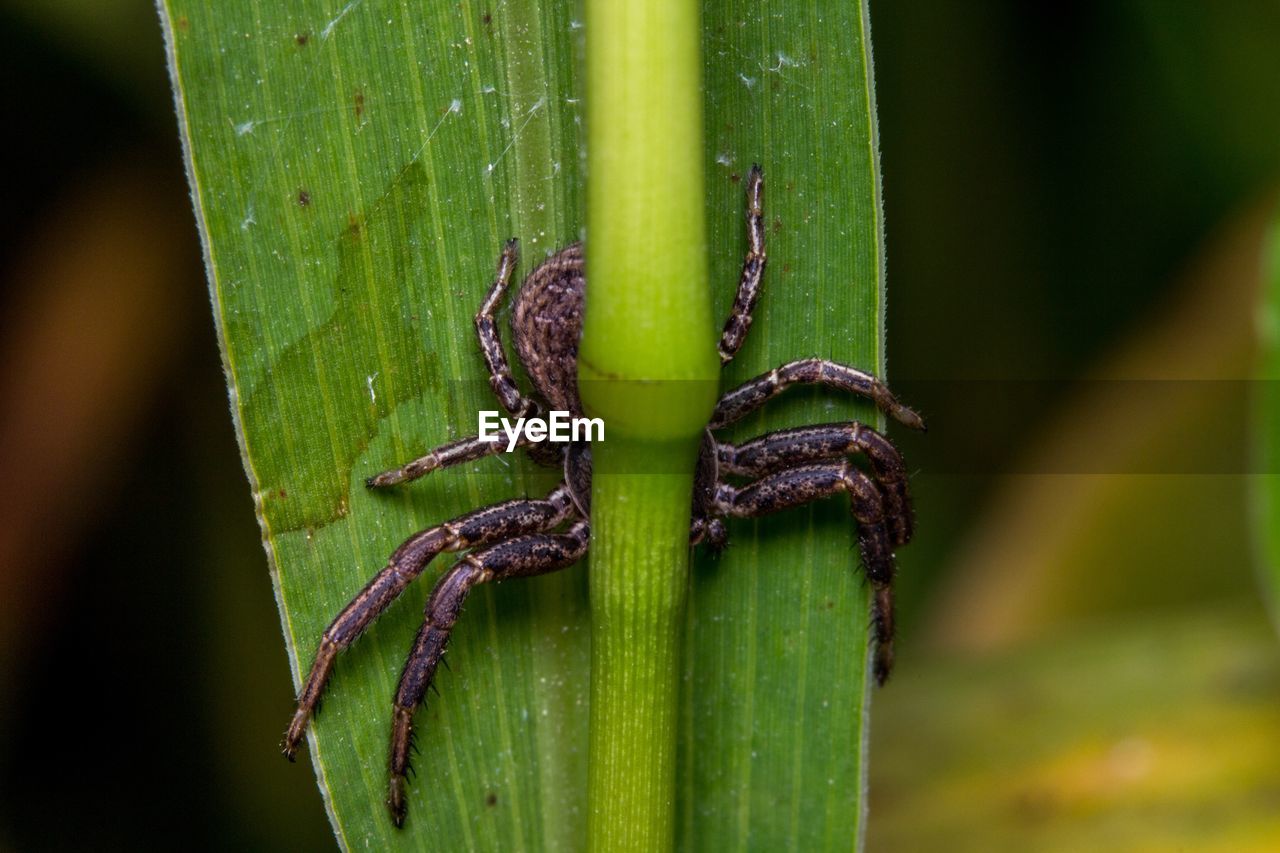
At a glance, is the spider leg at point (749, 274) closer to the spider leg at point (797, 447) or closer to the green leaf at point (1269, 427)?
the spider leg at point (797, 447)

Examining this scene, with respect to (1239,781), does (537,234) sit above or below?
above

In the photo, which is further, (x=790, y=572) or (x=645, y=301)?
(x=790, y=572)

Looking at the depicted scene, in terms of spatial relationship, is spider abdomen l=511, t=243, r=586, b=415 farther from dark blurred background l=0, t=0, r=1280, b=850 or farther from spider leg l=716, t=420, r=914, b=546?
dark blurred background l=0, t=0, r=1280, b=850

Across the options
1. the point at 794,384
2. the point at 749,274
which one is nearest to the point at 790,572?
the point at 794,384

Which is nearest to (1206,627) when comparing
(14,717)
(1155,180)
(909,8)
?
(1155,180)

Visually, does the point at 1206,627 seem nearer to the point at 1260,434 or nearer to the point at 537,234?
the point at 1260,434

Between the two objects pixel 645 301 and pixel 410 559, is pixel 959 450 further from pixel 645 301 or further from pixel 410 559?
pixel 645 301

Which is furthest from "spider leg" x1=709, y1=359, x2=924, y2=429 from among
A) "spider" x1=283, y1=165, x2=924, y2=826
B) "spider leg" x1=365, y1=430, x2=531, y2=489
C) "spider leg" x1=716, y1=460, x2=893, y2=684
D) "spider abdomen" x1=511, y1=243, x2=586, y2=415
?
"spider leg" x1=365, y1=430, x2=531, y2=489
